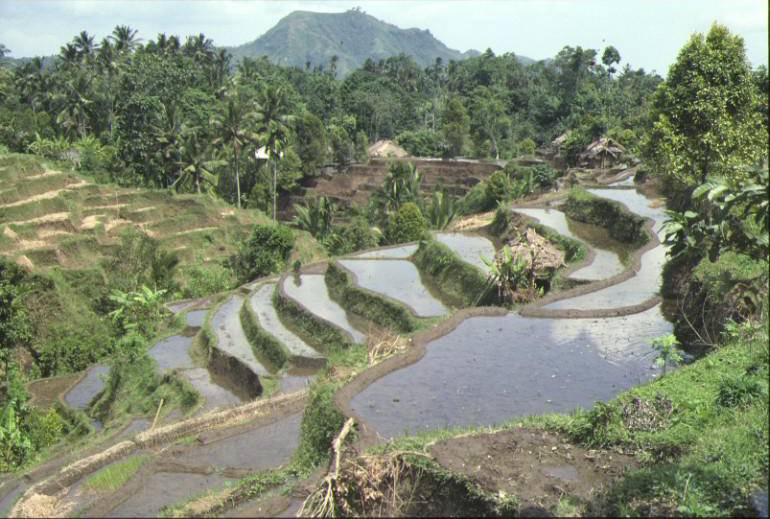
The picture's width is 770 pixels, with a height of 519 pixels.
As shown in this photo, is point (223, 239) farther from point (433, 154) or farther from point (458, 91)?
point (458, 91)

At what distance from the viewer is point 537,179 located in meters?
45.0

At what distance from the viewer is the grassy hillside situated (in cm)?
3117

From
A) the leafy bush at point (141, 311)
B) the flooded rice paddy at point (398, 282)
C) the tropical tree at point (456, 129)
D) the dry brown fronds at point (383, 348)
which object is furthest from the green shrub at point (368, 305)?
the tropical tree at point (456, 129)

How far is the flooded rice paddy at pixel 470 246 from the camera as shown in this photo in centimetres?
2302

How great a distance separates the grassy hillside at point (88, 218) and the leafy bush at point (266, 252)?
4.74 m

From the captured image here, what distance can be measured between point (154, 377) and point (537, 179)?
3121 centimetres

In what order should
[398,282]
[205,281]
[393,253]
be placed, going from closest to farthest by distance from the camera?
[398,282]
[393,253]
[205,281]

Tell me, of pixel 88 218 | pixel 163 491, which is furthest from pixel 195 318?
pixel 163 491

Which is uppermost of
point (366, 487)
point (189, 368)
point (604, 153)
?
point (604, 153)

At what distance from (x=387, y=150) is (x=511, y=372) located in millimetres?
56388

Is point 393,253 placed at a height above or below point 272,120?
below

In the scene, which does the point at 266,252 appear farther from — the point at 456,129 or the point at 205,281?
the point at 456,129

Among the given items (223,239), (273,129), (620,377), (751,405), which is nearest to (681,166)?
(620,377)

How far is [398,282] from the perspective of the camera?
22.6m
